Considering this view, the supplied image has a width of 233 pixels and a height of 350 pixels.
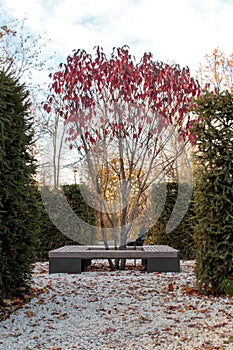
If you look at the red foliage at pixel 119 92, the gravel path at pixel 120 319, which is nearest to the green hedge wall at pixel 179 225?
the red foliage at pixel 119 92

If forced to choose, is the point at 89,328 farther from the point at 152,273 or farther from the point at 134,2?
the point at 134,2

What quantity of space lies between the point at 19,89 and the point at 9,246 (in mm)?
1896

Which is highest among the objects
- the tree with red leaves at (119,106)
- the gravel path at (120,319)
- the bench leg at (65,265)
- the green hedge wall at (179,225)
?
the tree with red leaves at (119,106)

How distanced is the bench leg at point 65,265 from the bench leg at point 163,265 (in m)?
1.24

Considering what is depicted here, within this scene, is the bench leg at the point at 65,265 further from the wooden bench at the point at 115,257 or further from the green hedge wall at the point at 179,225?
the green hedge wall at the point at 179,225

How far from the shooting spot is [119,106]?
25.5ft

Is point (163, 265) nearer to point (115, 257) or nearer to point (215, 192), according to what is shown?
point (115, 257)

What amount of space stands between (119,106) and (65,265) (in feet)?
10.1

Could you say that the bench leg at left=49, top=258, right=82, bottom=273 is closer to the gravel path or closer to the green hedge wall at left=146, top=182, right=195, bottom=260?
the gravel path

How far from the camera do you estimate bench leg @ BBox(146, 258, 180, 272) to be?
7320 mm

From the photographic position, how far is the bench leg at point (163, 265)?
7.32 meters

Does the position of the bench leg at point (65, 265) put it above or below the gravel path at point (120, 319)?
above

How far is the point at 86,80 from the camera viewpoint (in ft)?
24.8

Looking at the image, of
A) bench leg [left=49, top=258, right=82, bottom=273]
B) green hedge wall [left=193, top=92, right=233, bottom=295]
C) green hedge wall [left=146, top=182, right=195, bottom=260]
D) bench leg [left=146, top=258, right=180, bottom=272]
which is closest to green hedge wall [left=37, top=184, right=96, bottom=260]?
green hedge wall [left=146, top=182, right=195, bottom=260]
